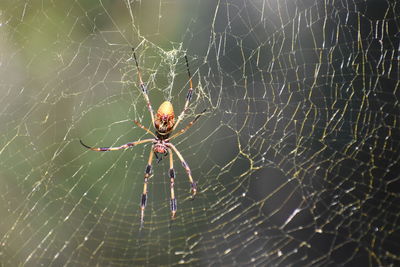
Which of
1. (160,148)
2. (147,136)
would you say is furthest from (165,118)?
(147,136)

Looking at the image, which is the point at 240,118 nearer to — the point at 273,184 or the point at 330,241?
the point at 273,184

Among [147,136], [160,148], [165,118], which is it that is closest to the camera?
[165,118]

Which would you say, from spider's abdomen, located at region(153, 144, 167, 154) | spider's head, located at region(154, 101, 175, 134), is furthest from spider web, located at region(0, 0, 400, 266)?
spider's head, located at region(154, 101, 175, 134)

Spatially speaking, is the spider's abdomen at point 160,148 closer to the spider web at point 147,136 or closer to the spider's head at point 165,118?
the spider's head at point 165,118

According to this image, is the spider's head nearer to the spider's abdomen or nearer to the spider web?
the spider's abdomen

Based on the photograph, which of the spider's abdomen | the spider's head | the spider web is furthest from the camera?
the spider web

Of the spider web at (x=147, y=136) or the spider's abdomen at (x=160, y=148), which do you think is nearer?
the spider's abdomen at (x=160, y=148)

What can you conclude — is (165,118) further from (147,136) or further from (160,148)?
(147,136)

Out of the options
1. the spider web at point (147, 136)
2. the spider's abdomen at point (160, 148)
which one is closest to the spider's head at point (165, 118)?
the spider's abdomen at point (160, 148)
